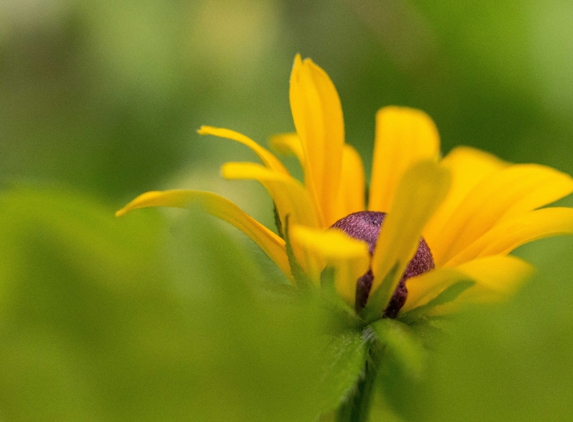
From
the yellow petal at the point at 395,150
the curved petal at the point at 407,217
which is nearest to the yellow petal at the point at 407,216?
the curved petal at the point at 407,217

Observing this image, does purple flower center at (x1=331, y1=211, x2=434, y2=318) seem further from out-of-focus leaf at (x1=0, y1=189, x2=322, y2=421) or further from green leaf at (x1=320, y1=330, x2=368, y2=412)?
out-of-focus leaf at (x1=0, y1=189, x2=322, y2=421)

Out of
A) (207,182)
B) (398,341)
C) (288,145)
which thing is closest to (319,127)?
(288,145)

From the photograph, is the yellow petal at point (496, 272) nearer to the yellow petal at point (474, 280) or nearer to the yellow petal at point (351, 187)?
the yellow petal at point (474, 280)

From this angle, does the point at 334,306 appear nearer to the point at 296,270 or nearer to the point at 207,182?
the point at 296,270

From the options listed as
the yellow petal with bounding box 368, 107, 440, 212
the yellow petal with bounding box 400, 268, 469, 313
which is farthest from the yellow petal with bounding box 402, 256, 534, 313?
the yellow petal with bounding box 368, 107, 440, 212

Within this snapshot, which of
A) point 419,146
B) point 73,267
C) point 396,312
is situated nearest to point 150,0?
point 419,146

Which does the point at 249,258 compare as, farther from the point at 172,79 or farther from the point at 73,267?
the point at 172,79

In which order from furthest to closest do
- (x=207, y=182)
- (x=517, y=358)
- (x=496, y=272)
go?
(x=207, y=182), (x=496, y=272), (x=517, y=358)
